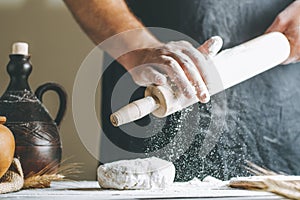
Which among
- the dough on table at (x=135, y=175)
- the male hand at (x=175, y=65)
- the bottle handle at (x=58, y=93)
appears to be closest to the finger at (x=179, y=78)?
the male hand at (x=175, y=65)

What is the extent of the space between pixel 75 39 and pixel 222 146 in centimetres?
37

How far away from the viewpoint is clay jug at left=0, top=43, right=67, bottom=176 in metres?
1.06

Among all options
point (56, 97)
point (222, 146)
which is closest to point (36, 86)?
point (56, 97)

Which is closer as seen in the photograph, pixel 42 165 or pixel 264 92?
pixel 42 165

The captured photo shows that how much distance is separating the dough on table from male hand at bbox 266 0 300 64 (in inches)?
16.5

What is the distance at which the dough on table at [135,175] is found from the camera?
0.97 meters

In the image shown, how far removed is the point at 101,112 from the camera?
125 centimetres

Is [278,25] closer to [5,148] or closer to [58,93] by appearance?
[58,93]

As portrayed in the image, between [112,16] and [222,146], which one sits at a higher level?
[112,16]

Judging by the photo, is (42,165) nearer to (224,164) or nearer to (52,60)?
(52,60)

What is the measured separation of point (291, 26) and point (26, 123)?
0.58 meters

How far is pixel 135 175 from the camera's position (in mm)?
973

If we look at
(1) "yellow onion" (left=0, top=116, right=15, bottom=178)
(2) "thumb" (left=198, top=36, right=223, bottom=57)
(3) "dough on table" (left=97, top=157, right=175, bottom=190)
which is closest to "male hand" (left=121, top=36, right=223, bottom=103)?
(2) "thumb" (left=198, top=36, right=223, bottom=57)

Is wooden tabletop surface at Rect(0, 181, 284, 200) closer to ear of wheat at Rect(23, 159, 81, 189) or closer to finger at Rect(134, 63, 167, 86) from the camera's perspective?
ear of wheat at Rect(23, 159, 81, 189)
